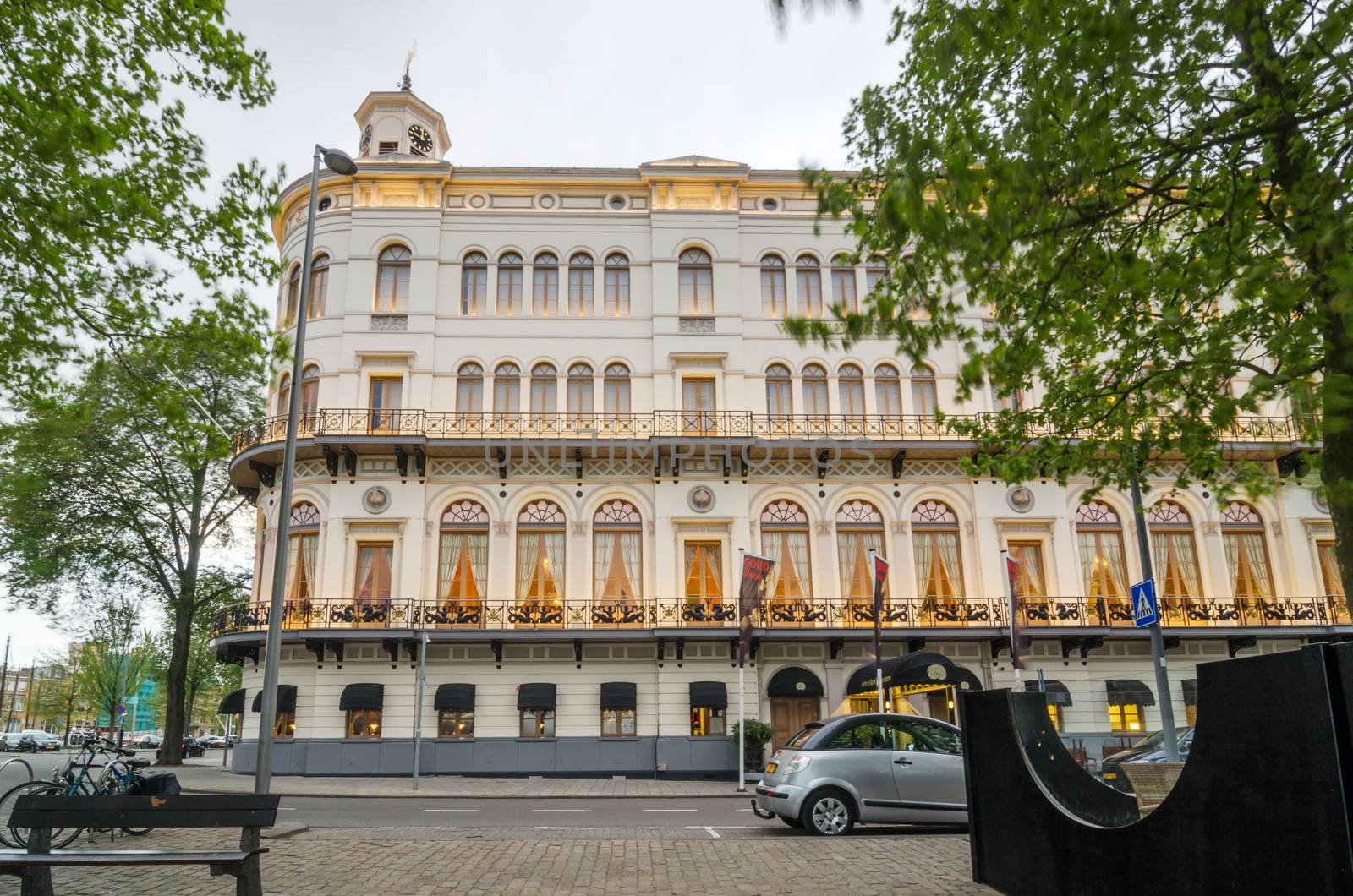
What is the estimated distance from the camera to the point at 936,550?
90.8 ft

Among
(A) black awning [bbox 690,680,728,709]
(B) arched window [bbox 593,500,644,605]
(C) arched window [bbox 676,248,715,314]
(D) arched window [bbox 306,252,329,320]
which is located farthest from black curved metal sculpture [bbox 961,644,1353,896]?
(D) arched window [bbox 306,252,329,320]

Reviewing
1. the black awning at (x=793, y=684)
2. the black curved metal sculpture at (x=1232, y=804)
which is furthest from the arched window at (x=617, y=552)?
the black curved metal sculpture at (x=1232, y=804)

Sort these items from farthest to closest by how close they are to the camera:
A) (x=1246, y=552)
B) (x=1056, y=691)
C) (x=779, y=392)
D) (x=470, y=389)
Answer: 1. (x=779, y=392)
2. (x=470, y=389)
3. (x=1246, y=552)
4. (x=1056, y=691)

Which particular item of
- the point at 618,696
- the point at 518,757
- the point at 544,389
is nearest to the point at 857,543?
the point at 618,696

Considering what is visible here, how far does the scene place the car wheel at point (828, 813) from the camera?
11742 millimetres

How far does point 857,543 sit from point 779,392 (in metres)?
5.07

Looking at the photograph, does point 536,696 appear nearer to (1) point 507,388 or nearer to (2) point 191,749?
(1) point 507,388

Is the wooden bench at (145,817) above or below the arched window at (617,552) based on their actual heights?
below

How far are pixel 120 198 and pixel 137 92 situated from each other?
156cm

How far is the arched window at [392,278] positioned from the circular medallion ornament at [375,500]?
229 inches

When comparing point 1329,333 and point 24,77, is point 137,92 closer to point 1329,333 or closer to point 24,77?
point 24,77

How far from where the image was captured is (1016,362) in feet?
24.5

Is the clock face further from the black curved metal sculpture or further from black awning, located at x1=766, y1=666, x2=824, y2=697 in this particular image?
the black curved metal sculpture

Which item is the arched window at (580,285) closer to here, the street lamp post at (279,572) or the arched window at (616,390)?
the arched window at (616,390)
